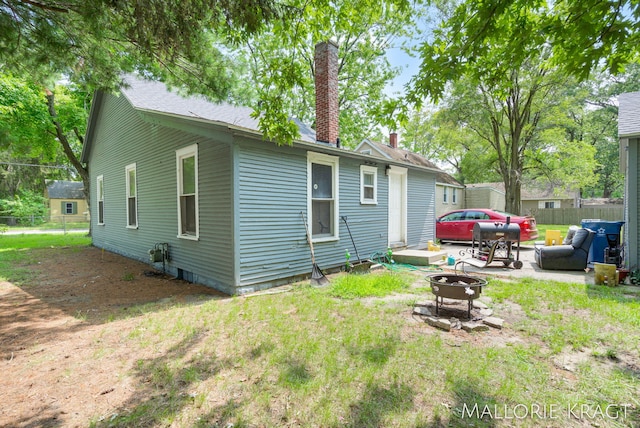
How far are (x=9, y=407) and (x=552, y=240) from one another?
1380 cm

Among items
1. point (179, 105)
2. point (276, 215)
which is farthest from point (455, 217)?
point (179, 105)


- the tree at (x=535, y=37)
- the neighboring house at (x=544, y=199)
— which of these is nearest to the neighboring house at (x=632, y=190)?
the tree at (x=535, y=37)

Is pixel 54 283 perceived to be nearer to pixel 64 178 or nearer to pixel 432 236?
pixel 432 236

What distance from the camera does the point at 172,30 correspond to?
484 cm

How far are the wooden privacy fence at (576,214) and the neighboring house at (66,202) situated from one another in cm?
4445

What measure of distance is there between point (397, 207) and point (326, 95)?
426 centimetres

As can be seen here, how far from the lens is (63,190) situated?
113ft

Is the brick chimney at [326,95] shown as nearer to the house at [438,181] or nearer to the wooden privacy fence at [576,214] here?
the house at [438,181]

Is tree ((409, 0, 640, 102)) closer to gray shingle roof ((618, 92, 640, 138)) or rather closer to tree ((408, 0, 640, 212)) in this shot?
tree ((408, 0, 640, 212))

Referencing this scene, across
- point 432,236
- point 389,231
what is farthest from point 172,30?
point 432,236

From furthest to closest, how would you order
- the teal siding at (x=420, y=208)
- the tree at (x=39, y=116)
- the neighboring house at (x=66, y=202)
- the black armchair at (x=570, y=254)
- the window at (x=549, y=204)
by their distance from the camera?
the neighboring house at (x=66, y=202) < the window at (x=549, y=204) < the tree at (x=39, y=116) < the teal siding at (x=420, y=208) < the black armchair at (x=570, y=254)

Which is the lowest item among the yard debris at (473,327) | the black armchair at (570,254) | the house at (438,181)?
the yard debris at (473,327)

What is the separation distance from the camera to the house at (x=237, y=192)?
236 inches

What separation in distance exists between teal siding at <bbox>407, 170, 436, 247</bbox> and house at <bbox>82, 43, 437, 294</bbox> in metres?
0.07
